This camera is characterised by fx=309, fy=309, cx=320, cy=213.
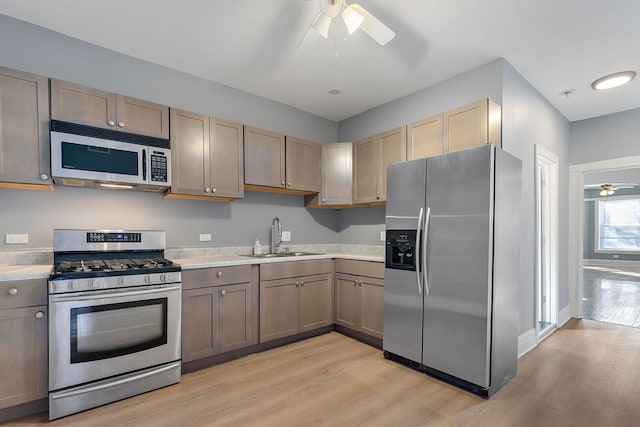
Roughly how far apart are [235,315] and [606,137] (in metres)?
5.05

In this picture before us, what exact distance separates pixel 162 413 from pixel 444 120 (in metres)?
3.19

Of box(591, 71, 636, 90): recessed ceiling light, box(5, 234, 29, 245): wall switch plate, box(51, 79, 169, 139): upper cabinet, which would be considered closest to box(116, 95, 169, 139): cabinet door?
box(51, 79, 169, 139): upper cabinet

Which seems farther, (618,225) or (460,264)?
(618,225)

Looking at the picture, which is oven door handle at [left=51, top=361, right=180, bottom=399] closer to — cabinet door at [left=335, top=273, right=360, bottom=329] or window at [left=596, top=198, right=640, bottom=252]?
cabinet door at [left=335, top=273, right=360, bottom=329]

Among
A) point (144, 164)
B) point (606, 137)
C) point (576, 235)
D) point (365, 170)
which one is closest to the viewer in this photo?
point (144, 164)

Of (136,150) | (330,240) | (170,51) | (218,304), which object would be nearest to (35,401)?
(218,304)

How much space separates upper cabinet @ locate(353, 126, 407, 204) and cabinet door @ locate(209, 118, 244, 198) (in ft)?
4.55

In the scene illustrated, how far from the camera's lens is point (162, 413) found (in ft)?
6.56

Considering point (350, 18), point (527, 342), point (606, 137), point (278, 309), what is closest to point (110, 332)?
point (278, 309)

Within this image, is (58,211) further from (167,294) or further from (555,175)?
(555,175)

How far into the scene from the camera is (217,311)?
8.79ft

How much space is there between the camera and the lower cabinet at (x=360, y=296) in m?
3.11

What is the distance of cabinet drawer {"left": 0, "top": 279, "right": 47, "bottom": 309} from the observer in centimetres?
186

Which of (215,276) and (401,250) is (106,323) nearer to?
(215,276)
